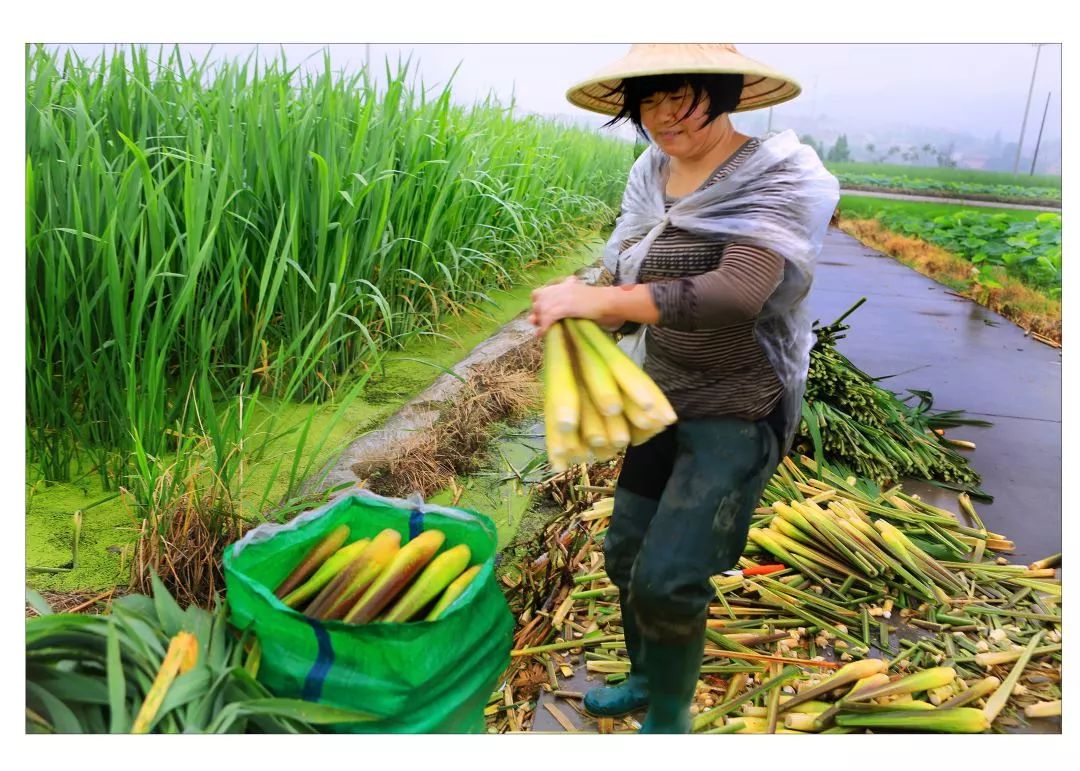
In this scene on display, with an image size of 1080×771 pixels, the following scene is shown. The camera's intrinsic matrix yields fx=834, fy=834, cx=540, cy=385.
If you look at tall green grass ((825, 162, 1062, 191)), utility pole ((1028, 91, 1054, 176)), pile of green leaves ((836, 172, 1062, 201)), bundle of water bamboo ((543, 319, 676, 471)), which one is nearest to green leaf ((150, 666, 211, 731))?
bundle of water bamboo ((543, 319, 676, 471))

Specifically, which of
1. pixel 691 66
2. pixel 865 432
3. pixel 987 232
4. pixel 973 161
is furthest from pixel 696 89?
pixel 987 232

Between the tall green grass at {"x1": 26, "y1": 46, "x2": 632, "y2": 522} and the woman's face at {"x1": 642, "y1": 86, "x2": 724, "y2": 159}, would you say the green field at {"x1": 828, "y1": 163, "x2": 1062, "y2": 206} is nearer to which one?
the woman's face at {"x1": 642, "y1": 86, "x2": 724, "y2": 159}

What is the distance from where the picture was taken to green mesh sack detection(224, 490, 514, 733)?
4.57 feet

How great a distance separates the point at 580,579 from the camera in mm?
2037

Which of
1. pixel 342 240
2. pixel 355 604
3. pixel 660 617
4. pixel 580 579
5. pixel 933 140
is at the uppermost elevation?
pixel 933 140

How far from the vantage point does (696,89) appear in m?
1.32

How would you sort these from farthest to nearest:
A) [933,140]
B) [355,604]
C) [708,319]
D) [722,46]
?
[933,140] → [355,604] → [722,46] → [708,319]

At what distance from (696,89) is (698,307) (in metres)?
0.37

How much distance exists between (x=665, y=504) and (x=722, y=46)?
762mm

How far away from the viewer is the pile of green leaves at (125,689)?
1.30 m

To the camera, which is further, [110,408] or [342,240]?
[342,240]

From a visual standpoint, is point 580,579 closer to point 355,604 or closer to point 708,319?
point 355,604

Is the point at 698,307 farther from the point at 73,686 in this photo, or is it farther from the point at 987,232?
the point at 987,232
